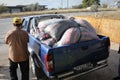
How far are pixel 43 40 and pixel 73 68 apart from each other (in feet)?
4.03

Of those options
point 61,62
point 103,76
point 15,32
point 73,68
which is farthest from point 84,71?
point 15,32

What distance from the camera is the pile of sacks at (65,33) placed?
20.0ft

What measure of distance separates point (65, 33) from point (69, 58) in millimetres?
797

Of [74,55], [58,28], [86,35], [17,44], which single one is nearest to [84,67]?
[74,55]

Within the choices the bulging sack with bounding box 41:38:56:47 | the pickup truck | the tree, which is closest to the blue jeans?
the pickup truck

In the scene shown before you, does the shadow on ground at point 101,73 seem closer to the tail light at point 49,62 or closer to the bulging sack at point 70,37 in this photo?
the bulging sack at point 70,37

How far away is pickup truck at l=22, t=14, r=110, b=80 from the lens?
5.58 metres

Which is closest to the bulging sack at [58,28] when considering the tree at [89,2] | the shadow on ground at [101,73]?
the shadow on ground at [101,73]

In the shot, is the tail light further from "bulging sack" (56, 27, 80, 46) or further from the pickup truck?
"bulging sack" (56, 27, 80, 46)

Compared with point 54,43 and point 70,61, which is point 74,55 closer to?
point 70,61

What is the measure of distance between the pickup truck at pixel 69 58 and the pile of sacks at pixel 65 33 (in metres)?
0.17

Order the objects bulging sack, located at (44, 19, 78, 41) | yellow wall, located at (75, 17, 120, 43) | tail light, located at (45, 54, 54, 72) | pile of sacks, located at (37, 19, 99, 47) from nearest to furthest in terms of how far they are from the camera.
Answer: tail light, located at (45, 54, 54, 72) < pile of sacks, located at (37, 19, 99, 47) < bulging sack, located at (44, 19, 78, 41) < yellow wall, located at (75, 17, 120, 43)

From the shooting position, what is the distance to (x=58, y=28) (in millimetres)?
6645

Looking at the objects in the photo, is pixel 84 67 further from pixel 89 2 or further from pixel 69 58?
pixel 89 2
